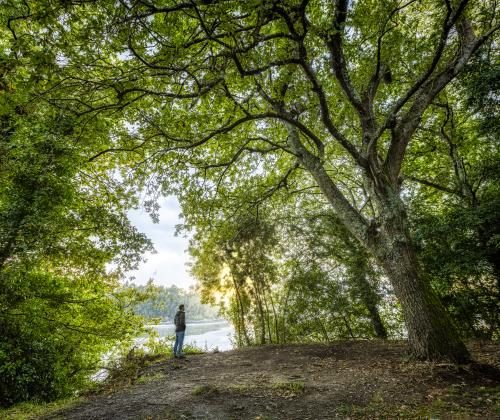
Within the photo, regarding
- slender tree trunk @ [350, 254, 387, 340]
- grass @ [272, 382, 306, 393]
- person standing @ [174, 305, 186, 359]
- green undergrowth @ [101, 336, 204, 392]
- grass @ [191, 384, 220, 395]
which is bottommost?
grass @ [272, 382, 306, 393]

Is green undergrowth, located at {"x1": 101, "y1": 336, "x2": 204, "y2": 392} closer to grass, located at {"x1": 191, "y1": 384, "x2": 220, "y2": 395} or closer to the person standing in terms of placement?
the person standing

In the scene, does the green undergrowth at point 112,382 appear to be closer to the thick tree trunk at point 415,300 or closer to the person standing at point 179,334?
the person standing at point 179,334

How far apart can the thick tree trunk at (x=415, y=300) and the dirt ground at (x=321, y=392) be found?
0.34m

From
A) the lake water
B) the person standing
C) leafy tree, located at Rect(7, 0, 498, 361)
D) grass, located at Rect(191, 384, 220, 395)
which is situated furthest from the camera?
the lake water

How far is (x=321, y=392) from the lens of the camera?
4.67 m

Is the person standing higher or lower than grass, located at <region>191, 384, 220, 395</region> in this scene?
higher

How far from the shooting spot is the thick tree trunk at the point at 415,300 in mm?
5202

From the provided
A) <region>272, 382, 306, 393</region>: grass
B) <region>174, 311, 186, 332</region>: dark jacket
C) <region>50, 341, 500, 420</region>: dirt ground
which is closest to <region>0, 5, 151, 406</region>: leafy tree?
<region>174, 311, 186, 332</region>: dark jacket

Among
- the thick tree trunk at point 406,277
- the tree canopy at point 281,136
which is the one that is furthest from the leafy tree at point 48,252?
the thick tree trunk at point 406,277

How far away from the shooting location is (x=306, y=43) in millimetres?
5348

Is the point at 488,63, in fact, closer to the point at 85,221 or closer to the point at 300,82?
the point at 300,82

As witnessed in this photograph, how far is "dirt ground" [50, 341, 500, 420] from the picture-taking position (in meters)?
3.85

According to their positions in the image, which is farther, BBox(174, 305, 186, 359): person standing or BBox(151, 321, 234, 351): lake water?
BBox(151, 321, 234, 351): lake water

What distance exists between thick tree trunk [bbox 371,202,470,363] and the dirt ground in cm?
34
